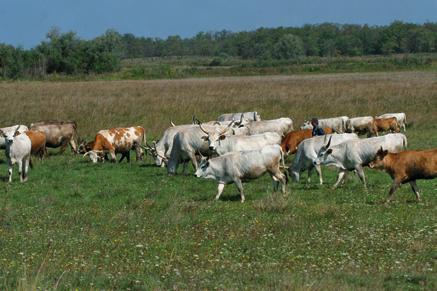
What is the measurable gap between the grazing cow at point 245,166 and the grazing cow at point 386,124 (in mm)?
16284

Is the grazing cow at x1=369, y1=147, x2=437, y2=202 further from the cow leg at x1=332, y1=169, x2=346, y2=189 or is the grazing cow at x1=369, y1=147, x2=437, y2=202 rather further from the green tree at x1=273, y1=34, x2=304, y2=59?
the green tree at x1=273, y1=34, x2=304, y2=59

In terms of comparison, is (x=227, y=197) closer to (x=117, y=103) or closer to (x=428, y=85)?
(x=117, y=103)

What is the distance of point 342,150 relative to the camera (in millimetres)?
20391

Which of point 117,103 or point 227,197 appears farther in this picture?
point 117,103

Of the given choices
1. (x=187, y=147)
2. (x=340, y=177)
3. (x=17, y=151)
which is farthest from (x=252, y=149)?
(x=17, y=151)

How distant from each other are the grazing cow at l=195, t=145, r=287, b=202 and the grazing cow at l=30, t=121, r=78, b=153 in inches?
488

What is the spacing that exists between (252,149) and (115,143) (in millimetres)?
7281

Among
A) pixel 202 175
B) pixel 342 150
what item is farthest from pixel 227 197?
pixel 342 150

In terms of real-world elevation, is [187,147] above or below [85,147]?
above

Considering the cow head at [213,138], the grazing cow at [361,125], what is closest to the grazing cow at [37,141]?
the cow head at [213,138]

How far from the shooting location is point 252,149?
860 inches

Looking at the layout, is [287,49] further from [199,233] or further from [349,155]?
[199,233]

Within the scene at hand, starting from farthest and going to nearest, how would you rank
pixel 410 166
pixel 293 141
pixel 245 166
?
pixel 293 141
pixel 245 166
pixel 410 166

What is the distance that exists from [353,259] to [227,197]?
687 cm
